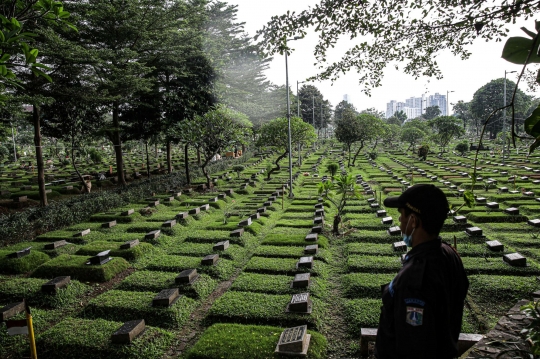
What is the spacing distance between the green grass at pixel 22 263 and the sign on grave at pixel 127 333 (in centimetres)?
460

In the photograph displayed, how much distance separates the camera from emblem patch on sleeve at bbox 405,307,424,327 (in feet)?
6.76

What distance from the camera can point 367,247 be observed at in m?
9.39

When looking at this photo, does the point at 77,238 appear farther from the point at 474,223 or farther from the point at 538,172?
the point at 538,172

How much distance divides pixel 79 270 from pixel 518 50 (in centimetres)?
866

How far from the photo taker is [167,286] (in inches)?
283

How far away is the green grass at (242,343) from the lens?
4.78 metres

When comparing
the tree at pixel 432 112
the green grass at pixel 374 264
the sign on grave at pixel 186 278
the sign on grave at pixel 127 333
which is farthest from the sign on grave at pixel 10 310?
the tree at pixel 432 112

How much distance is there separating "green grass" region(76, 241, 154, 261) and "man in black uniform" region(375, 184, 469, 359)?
789 cm

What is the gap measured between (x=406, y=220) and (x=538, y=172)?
24576 mm

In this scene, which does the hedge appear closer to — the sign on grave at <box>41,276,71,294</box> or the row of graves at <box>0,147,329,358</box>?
the row of graves at <box>0,147,329,358</box>

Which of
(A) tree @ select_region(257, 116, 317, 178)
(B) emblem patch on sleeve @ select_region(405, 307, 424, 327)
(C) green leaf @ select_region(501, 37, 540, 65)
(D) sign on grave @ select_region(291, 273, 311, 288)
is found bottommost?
(D) sign on grave @ select_region(291, 273, 311, 288)

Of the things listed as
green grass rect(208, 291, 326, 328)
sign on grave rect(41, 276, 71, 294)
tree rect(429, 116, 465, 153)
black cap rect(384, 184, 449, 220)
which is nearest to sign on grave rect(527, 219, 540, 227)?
Result: green grass rect(208, 291, 326, 328)

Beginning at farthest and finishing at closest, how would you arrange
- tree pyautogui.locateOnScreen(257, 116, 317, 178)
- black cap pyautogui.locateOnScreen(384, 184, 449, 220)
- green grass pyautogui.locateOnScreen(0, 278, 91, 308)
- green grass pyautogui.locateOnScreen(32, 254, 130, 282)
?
tree pyautogui.locateOnScreen(257, 116, 317, 178)
green grass pyautogui.locateOnScreen(32, 254, 130, 282)
green grass pyautogui.locateOnScreen(0, 278, 91, 308)
black cap pyautogui.locateOnScreen(384, 184, 449, 220)

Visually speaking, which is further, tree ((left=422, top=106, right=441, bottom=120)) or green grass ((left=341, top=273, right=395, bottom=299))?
tree ((left=422, top=106, right=441, bottom=120))
